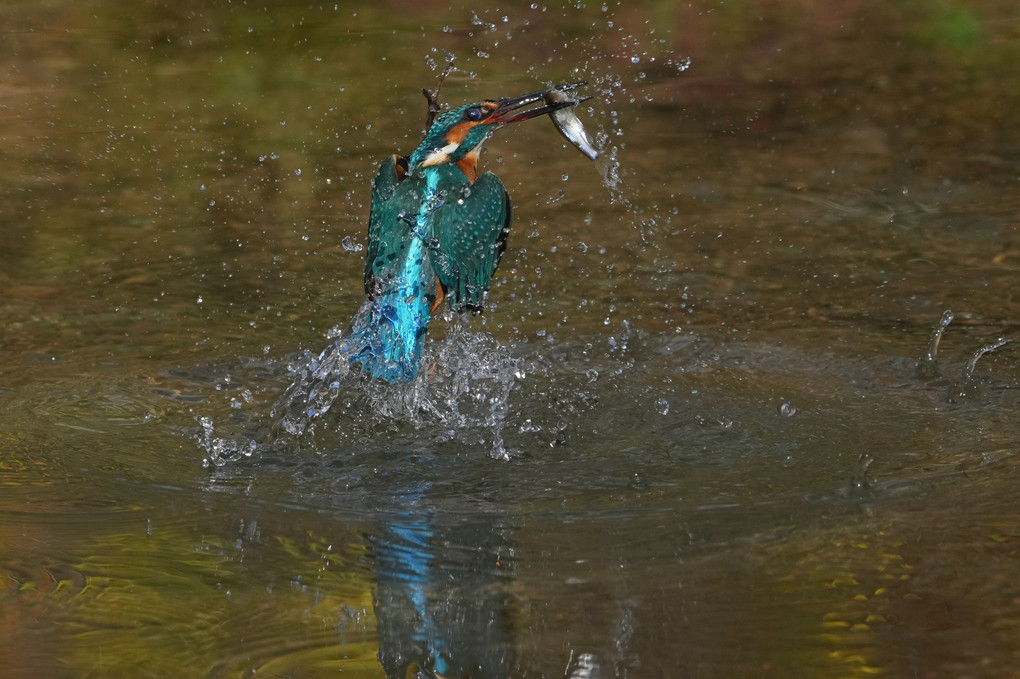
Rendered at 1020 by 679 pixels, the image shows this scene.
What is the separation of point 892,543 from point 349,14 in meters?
7.79

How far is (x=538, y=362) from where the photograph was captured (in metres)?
5.22

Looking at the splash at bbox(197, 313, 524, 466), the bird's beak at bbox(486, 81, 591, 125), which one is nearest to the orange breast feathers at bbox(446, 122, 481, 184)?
the bird's beak at bbox(486, 81, 591, 125)

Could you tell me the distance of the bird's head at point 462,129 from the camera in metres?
4.78

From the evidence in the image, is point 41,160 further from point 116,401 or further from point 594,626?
point 594,626

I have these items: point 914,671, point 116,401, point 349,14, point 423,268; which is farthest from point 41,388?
point 349,14

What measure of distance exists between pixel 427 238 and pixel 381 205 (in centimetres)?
19

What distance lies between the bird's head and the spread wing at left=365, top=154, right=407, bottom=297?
6 cm

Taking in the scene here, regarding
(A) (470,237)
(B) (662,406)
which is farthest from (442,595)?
(A) (470,237)

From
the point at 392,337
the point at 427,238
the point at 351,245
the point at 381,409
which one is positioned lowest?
the point at 381,409

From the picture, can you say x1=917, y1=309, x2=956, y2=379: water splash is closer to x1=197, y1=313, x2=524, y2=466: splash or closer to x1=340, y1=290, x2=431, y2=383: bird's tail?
x1=197, y1=313, x2=524, y2=466: splash

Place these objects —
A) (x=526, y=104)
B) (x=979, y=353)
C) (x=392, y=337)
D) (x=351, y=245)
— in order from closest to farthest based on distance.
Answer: (x=392, y=337) → (x=526, y=104) → (x=979, y=353) → (x=351, y=245)

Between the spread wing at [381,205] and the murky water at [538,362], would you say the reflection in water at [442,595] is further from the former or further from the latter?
the spread wing at [381,205]

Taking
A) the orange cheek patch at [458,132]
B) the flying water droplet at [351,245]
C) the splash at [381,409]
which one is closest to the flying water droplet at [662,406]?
the splash at [381,409]

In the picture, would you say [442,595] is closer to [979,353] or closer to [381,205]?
[381,205]
